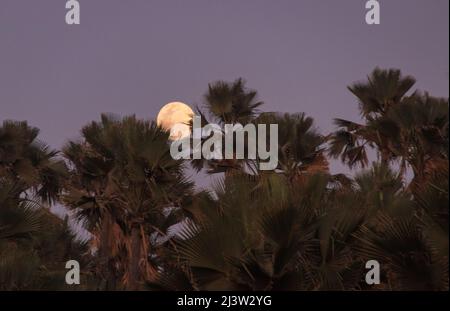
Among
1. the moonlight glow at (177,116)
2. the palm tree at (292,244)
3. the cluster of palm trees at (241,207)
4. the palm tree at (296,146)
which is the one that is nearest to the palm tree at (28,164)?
the cluster of palm trees at (241,207)

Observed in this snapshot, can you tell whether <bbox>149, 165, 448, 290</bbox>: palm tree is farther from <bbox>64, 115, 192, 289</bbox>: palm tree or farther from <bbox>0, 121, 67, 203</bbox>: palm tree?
<bbox>0, 121, 67, 203</bbox>: palm tree

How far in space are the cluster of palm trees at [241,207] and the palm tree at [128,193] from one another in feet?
0.10

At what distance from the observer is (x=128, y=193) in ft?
51.0

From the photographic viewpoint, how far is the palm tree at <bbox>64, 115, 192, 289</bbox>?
15062mm

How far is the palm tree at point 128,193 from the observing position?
1506 centimetres

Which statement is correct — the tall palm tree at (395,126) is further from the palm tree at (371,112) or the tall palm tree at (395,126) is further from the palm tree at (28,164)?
the palm tree at (28,164)

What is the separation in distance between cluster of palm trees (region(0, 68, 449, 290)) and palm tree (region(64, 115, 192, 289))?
31 millimetres

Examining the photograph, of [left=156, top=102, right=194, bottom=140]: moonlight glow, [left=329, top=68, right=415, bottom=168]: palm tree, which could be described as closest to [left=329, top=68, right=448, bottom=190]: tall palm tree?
[left=329, top=68, right=415, bottom=168]: palm tree

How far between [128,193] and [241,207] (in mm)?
7001

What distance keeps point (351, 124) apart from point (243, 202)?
1373 cm

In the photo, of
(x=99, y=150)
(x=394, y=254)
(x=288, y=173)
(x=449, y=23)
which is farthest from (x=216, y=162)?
(x=449, y=23)

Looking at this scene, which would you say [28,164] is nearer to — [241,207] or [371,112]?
[371,112]

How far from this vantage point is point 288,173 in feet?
57.8

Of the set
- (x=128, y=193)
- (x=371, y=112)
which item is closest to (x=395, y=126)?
(x=371, y=112)
